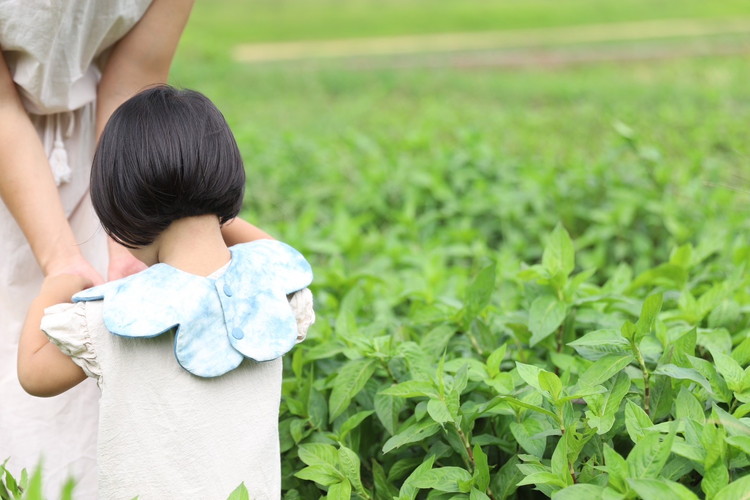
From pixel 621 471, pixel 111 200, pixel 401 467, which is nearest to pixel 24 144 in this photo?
pixel 111 200

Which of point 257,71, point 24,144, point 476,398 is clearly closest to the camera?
point 24,144

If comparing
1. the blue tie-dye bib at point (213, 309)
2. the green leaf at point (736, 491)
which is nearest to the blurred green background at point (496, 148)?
the blue tie-dye bib at point (213, 309)

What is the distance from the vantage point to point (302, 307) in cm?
155

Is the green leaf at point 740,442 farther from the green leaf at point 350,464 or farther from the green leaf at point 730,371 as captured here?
the green leaf at point 350,464

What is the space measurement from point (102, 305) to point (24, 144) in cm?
45

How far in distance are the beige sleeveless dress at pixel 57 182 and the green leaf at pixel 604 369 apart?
974 mm

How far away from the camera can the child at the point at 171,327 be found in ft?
4.55

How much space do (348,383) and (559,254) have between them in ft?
1.90

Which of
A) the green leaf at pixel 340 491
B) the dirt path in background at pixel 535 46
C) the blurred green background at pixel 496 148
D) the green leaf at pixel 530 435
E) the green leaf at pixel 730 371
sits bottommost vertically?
the dirt path in background at pixel 535 46

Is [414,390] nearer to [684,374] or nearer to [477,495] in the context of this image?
[477,495]

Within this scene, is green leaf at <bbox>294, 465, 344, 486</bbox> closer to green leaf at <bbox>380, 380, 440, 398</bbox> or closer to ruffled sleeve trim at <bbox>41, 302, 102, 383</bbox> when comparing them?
green leaf at <bbox>380, 380, 440, 398</bbox>

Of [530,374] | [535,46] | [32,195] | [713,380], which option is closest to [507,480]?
[530,374]

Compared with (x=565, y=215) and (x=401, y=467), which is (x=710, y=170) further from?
(x=401, y=467)

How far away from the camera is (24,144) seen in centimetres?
166
